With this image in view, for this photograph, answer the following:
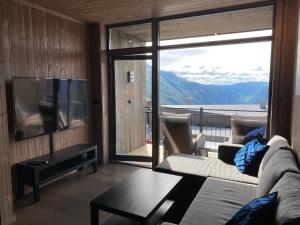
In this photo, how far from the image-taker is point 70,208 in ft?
9.21

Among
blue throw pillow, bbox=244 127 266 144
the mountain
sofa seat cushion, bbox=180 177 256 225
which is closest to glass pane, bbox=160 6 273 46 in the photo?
the mountain

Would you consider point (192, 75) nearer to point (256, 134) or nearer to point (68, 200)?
→ point (256, 134)

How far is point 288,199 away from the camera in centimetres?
125

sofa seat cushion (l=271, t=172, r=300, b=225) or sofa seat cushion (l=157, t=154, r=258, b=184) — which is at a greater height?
sofa seat cushion (l=271, t=172, r=300, b=225)

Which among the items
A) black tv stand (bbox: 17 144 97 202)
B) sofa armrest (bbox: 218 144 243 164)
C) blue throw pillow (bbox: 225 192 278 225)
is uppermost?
blue throw pillow (bbox: 225 192 278 225)

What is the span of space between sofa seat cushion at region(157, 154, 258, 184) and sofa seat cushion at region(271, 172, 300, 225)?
0.99 metres

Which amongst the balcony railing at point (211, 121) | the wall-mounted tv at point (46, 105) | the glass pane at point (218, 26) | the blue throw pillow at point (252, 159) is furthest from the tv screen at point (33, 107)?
the blue throw pillow at point (252, 159)

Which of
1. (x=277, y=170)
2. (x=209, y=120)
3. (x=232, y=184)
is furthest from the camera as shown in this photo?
(x=209, y=120)

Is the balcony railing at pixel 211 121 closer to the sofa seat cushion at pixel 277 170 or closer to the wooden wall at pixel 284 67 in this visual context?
the wooden wall at pixel 284 67

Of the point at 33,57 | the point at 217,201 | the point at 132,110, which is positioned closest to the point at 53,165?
the point at 33,57

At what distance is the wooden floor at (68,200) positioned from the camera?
257 cm

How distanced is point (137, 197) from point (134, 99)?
2.67 metres

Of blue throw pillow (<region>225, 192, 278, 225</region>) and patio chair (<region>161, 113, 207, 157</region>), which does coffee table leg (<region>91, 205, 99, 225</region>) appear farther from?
patio chair (<region>161, 113, 207, 157</region>)

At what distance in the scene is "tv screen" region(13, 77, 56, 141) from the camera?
2878 millimetres
